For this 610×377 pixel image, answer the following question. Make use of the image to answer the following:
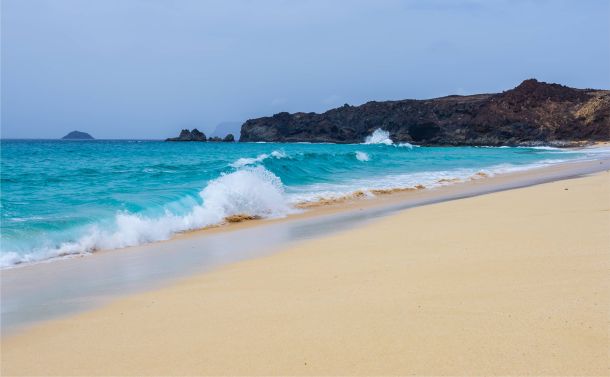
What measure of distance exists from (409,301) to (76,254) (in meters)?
5.11

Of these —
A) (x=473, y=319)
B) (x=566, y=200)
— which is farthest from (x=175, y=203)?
(x=473, y=319)

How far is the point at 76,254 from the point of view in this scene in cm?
716

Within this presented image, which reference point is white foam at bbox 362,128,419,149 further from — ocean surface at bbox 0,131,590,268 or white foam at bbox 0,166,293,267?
white foam at bbox 0,166,293,267

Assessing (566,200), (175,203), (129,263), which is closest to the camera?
(129,263)

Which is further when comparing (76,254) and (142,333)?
(76,254)

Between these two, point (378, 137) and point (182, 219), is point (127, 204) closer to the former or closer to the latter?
point (182, 219)

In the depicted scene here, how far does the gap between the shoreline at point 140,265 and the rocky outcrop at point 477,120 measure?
5620cm

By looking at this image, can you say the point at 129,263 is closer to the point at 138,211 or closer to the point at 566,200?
the point at 138,211

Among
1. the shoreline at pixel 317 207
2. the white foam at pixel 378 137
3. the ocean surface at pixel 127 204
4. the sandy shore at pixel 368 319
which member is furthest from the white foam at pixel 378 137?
the sandy shore at pixel 368 319

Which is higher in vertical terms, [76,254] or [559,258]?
[559,258]

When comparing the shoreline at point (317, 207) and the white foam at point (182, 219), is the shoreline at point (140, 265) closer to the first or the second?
the shoreline at point (317, 207)

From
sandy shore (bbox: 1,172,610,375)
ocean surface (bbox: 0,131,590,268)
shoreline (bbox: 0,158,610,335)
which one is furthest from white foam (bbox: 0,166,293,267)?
sandy shore (bbox: 1,172,610,375)

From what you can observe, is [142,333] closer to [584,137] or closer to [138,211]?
[138,211]

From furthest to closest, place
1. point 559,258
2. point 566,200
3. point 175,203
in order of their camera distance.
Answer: point 175,203
point 566,200
point 559,258
